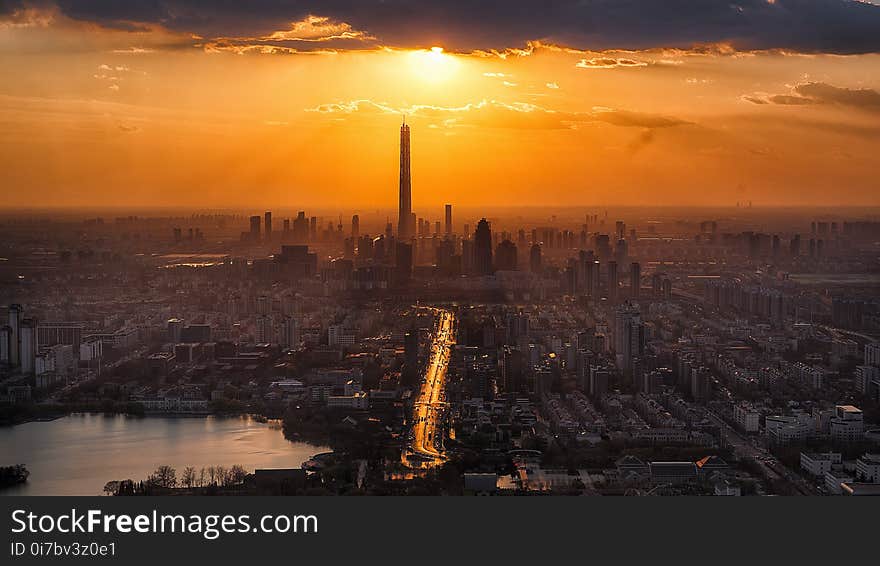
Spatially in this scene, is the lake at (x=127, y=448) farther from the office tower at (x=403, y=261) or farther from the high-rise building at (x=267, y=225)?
the office tower at (x=403, y=261)

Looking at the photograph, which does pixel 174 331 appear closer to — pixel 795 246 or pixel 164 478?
pixel 164 478

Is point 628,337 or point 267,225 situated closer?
point 628,337

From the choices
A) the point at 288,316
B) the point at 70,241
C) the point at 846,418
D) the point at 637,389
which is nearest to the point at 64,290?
the point at 70,241

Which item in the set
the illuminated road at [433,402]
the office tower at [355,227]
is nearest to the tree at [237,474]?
the illuminated road at [433,402]

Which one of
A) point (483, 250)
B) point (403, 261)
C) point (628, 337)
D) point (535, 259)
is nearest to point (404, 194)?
point (403, 261)

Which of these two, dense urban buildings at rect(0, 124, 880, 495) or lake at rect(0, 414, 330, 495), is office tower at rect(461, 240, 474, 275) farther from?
lake at rect(0, 414, 330, 495)

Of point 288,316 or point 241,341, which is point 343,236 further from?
point 241,341

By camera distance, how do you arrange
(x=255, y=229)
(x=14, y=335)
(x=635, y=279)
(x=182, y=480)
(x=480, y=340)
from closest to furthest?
(x=182, y=480) → (x=14, y=335) → (x=480, y=340) → (x=255, y=229) → (x=635, y=279)
